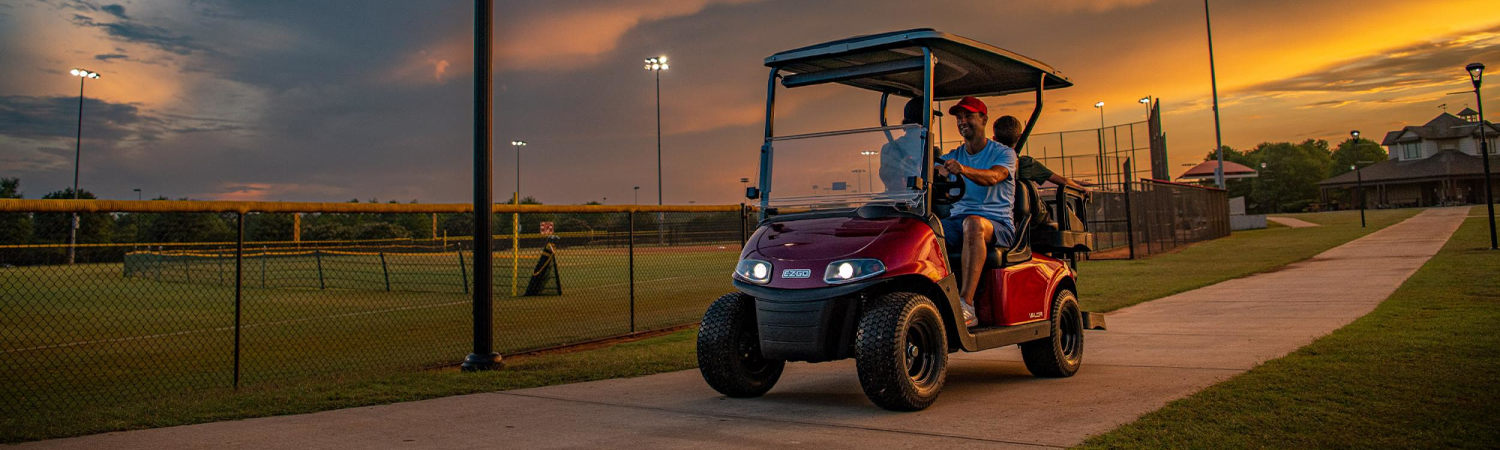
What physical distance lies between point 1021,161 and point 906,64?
1.20 meters

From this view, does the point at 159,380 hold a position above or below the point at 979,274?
below

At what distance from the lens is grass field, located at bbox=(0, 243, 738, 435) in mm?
8703

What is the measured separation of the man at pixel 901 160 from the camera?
5738mm

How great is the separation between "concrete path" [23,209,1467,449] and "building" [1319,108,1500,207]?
79.1 meters

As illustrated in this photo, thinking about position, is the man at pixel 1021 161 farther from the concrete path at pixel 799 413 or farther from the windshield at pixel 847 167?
the concrete path at pixel 799 413

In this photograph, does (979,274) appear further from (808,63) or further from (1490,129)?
(1490,129)

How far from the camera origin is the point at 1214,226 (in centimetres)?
3903

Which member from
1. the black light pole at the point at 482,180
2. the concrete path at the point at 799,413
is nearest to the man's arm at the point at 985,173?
the concrete path at the point at 799,413

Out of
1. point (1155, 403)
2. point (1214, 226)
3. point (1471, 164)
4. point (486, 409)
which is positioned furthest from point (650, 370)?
point (1471, 164)

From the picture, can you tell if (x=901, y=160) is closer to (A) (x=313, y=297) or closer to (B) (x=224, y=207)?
(B) (x=224, y=207)

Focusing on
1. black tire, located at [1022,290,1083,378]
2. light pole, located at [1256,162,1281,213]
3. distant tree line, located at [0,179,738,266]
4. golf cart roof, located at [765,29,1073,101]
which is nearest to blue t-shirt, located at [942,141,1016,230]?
golf cart roof, located at [765,29,1073,101]

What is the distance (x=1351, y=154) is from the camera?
137 metres

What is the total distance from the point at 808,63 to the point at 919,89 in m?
1.29

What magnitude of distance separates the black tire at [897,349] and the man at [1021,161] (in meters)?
1.62
